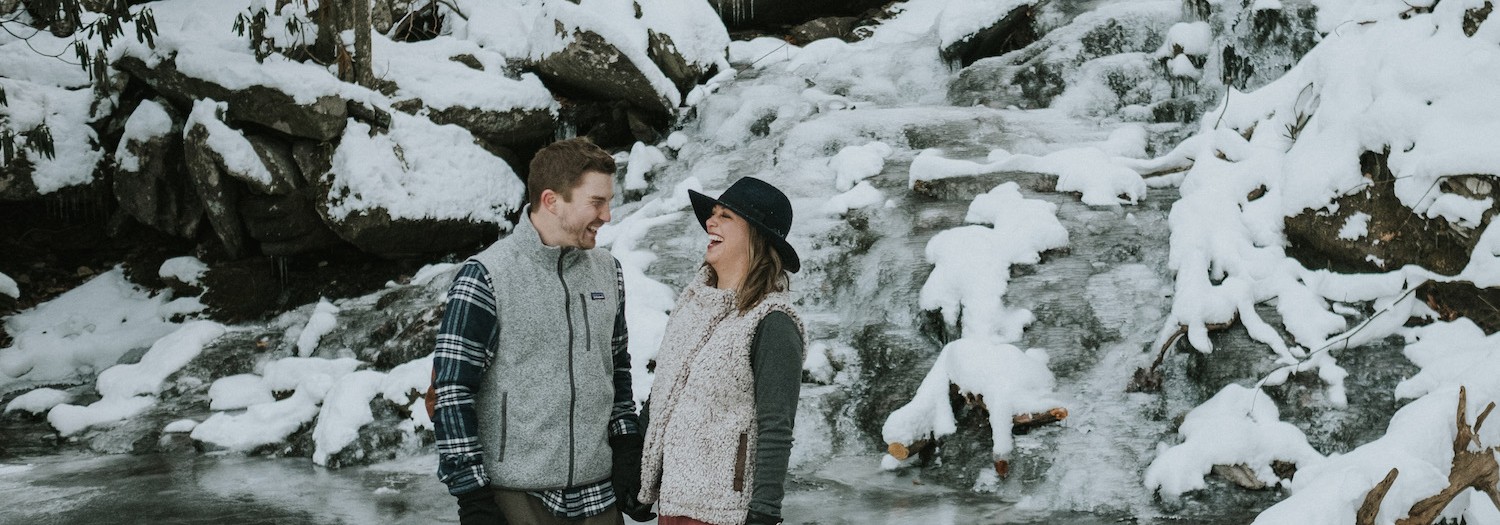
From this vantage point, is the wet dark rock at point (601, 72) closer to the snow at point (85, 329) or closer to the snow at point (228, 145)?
the snow at point (228, 145)

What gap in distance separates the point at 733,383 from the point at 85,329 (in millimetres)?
10875

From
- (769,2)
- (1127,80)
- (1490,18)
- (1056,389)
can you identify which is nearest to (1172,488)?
(1056,389)

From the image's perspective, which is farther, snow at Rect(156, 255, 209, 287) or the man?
snow at Rect(156, 255, 209, 287)

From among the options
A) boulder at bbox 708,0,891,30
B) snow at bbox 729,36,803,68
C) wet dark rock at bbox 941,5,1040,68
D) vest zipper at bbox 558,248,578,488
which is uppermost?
boulder at bbox 708,0,891,30

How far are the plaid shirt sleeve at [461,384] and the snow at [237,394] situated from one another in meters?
6.79

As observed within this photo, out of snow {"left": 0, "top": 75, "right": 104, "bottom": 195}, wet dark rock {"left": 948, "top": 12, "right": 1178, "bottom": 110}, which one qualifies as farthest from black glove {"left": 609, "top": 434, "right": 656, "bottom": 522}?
snow {"left": 0, "top": 75, "right": 104, "bottom": 195}

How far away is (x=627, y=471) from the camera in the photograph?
9.21 feet

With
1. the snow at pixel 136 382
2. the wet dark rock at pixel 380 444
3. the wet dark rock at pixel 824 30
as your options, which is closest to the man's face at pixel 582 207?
the wet dark rock at pixel 380 444

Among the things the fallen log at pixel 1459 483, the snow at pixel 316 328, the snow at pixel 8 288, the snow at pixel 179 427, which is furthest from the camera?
the snow at pixel 8 288

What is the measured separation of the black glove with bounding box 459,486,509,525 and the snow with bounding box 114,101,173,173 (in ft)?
33.1

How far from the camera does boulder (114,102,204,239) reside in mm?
11055

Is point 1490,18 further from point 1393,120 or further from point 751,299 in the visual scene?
point 751,299

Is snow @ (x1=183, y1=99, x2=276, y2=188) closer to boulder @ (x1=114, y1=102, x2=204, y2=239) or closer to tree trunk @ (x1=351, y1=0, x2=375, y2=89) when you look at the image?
boulder @ (x1=114, y1=102, x2=204, y2=239)

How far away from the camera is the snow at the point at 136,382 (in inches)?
341
